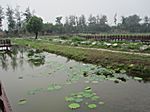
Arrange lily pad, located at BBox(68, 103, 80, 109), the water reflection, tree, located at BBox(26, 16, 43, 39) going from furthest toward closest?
tree, located at BBox(26, 16, 43, 39) → the water reflection → lily pad, located at BBox(68, 103, 80, 109)

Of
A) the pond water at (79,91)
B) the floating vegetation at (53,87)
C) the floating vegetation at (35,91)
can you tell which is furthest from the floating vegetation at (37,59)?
the floating vegetation at (35,91)

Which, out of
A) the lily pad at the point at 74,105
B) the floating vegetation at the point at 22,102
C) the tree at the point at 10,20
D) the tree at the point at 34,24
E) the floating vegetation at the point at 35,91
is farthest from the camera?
the tree at the point at 10,20

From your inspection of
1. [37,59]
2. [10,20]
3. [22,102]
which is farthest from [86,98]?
[10,20]

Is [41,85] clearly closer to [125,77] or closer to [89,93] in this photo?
[89,93]

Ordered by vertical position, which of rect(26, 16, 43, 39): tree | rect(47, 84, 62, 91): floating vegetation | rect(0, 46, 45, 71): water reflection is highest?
rect(26, 16, 43, 39): tree

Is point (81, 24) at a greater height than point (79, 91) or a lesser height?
greater

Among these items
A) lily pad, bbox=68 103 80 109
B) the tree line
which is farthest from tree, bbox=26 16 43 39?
lily pad, bbox=68 103 80 109

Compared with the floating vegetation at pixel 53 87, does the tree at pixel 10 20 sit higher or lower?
higher

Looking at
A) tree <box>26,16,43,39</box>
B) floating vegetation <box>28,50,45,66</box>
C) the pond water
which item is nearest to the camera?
the pond water

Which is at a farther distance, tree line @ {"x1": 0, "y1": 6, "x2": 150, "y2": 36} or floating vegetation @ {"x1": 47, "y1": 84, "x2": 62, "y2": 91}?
tree line @ {"x1": 0, "y1": 6, "x2": 150, "y2": 36}

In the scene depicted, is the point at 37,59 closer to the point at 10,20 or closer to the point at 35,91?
the point at 35,91

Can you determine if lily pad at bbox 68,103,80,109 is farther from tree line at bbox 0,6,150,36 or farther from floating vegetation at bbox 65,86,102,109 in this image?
tree line at bbox 0,6,150,36

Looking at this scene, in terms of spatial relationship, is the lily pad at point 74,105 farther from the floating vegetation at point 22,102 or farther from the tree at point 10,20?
the tree at point 10,20

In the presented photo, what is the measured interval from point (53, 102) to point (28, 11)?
59.6 m
